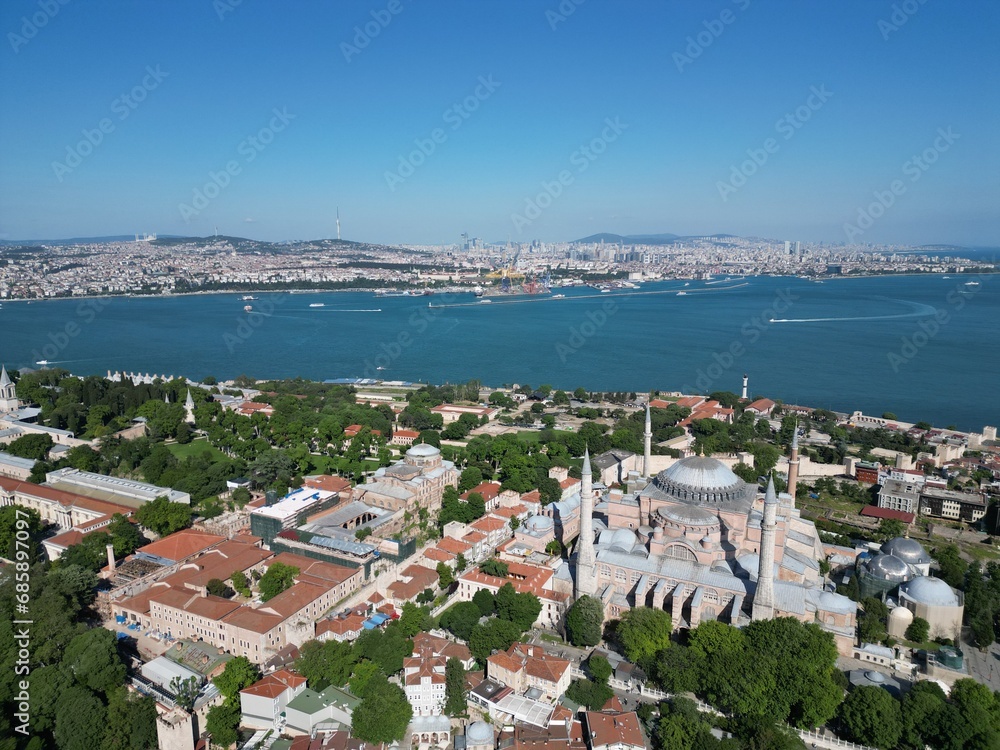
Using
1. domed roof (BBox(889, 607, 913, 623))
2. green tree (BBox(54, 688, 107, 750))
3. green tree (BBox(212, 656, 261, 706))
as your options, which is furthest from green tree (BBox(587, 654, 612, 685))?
green tree (BBox(54, 688, 107, 750))

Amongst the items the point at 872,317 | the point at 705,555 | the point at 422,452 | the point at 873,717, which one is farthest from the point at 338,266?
the point at 873,717

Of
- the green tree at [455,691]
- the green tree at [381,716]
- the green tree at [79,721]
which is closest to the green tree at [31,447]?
the green tree at [79,721]

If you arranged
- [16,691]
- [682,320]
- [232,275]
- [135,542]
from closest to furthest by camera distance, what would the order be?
[16,691] → [135,542] → [682,320] → [232,275]

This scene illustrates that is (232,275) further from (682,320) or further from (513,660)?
(513,660)

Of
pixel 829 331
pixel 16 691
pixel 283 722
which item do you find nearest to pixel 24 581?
pixel 16 691

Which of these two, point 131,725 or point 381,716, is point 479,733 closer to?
point 381,716
